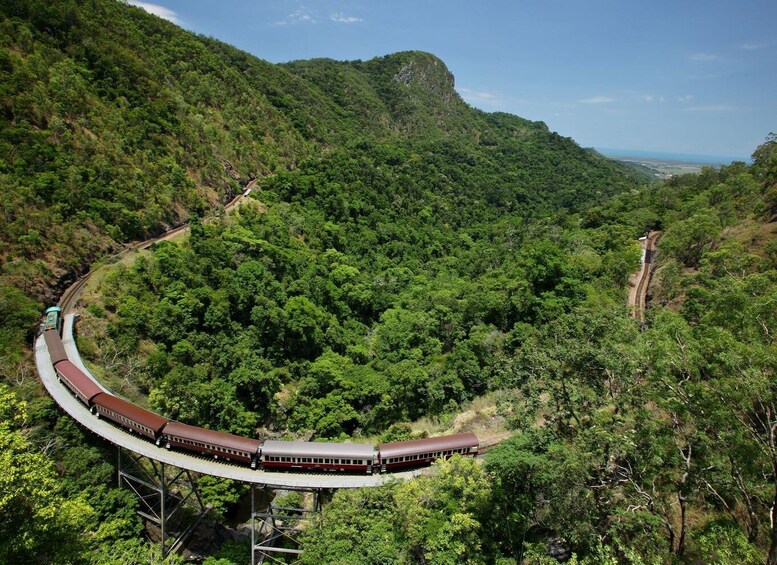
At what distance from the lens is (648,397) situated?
18.9 meters

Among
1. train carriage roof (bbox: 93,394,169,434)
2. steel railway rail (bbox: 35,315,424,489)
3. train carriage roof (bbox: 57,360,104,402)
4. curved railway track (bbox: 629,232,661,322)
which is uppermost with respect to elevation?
curved railway track (bbox: 629,232,661,322)

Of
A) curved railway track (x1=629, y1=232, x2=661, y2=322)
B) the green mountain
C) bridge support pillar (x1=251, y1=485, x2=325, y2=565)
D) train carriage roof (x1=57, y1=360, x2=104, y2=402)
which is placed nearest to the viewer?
bridge support pillar (x1=251, y1=485, x2=325, y2=565)

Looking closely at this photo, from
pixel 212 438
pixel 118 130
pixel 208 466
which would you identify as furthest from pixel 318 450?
pixel 118 130

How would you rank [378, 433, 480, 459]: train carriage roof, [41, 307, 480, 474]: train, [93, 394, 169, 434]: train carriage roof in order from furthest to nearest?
[93, 394, 169, 434]: train carriage roof → [41, 307, 480, 474]: train → [378, 433, 480, 459]: train carriage roof

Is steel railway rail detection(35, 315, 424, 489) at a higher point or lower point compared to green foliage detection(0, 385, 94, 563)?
lower

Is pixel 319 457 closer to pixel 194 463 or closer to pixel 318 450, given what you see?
pixel 318 450

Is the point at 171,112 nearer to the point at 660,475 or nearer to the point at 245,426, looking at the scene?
the point at 245,426

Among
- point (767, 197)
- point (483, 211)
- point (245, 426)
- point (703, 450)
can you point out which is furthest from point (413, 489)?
point (483, 211)

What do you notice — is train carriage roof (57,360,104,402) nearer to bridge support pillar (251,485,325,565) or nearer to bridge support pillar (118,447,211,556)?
bridge support pillar (118,447,211,556)

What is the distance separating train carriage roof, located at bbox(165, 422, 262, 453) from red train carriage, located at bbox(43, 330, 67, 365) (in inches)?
501

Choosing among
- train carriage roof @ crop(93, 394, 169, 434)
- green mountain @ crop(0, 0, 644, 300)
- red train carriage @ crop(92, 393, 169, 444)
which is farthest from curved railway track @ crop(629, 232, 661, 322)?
green mountain @ crop(0, 0, 644, 300)

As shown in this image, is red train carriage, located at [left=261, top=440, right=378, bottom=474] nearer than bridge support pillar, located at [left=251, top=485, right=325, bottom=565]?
Yes

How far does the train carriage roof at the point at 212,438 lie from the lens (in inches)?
1048

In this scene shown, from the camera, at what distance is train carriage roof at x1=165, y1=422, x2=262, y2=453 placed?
26609 millimetres
